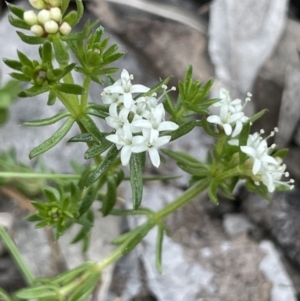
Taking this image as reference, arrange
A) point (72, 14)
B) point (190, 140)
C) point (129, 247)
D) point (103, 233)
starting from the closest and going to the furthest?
point (72, 14), point (129, 247), point (103, 233), point (190, 140)

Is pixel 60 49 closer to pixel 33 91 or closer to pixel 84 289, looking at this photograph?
pixel 33 91

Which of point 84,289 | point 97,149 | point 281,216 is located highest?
point 97,149

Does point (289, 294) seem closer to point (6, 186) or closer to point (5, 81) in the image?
point (6, 186)

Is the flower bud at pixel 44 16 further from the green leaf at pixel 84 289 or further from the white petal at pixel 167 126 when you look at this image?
the green leaf at pixel 84 289

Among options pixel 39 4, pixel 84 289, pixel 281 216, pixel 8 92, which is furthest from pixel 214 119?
pixel 8 92

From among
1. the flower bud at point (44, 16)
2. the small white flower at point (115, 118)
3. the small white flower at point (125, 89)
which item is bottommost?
the small white flower at point (115, 118)

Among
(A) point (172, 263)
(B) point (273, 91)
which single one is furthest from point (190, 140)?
(A) point (172, 263)

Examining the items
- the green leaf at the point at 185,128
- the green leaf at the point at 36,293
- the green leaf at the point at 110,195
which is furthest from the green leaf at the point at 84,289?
the green leaf at the point at 185,128
